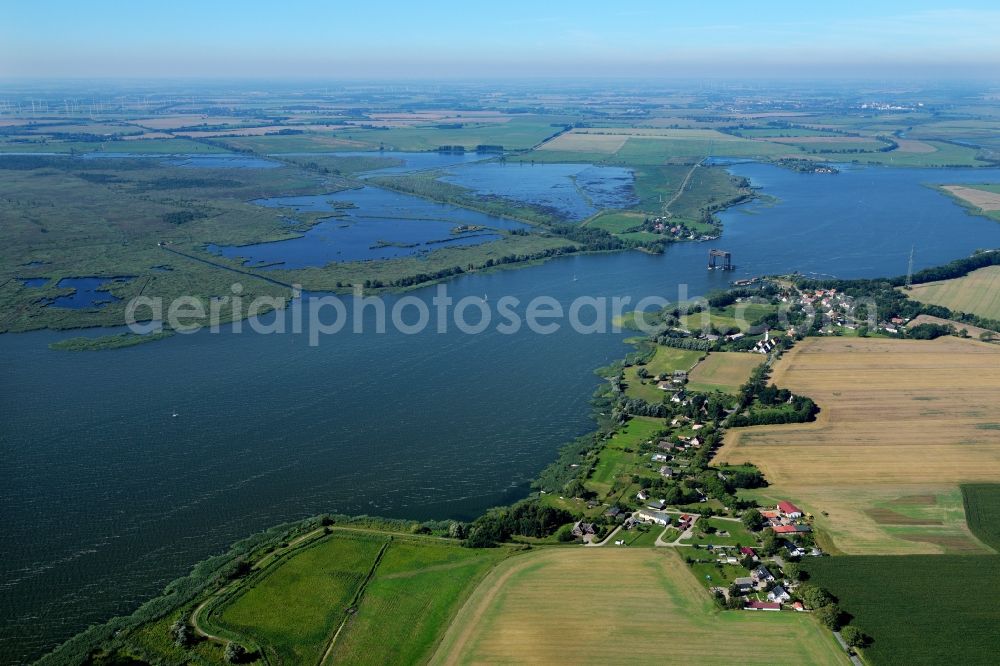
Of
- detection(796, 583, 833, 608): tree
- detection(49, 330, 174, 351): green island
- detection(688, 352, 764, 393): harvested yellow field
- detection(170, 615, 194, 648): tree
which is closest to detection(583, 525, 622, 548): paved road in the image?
detection(796, 583, 833, 608): tree

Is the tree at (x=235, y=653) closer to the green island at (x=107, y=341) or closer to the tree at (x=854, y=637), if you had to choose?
the tree at (x=854, y=637)

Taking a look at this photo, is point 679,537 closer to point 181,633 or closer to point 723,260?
point 181,633

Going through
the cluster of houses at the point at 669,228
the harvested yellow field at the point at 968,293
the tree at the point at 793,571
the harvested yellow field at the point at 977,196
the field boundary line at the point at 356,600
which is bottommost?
the field boundary line at the point at 356,600

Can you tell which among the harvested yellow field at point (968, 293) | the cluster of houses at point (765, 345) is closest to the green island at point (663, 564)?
the cluster of houses at point (765, 345)

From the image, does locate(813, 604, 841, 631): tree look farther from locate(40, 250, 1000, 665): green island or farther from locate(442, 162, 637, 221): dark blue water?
locate(442, 162, 637, 221): dark blue water

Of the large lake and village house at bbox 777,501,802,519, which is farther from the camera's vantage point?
village house at bbox 777,501,802,519

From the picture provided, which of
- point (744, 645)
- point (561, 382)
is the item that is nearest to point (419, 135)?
point (561, 382)

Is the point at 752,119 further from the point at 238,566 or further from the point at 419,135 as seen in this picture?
the point at 238,566
